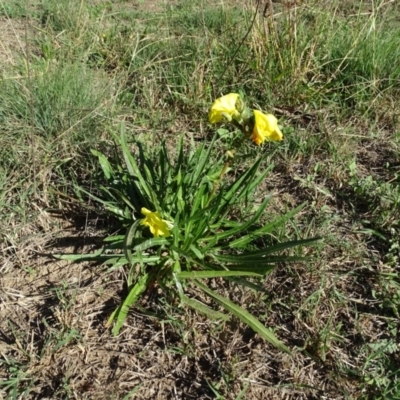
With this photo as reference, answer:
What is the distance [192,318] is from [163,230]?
0.34 meters

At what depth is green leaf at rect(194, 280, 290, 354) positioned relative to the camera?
1.57m

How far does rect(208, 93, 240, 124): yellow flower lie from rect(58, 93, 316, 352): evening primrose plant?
11cm

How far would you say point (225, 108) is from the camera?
4.64 feet

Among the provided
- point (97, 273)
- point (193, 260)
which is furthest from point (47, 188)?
point (193, 260)

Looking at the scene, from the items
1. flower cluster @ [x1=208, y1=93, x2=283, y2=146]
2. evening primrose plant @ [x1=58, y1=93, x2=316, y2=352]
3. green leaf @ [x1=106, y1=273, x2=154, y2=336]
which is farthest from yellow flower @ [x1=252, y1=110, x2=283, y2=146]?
green leaf @ [x1=106, y1=273, x2=154, y2=336]

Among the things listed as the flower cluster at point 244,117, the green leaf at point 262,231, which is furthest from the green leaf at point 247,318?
the flower cluster at point 244,117

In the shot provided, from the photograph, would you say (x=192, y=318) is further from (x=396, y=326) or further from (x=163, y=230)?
(x=396, y=326)

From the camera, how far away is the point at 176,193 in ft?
6.10

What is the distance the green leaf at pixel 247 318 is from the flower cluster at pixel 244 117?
0.60m

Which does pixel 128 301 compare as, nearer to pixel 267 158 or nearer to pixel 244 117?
pixel 244 117

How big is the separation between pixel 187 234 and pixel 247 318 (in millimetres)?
382

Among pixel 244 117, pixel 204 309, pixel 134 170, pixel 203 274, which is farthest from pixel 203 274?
pixel 244 117

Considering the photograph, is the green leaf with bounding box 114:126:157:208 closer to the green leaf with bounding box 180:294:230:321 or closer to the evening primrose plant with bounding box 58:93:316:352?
the evening primrose plant with bounding box 58:93:316:352

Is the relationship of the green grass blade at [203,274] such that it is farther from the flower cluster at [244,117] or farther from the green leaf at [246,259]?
the flower cluster at [244,117]
